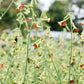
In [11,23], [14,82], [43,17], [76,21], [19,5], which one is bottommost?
[11,23]

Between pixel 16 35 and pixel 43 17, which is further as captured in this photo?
pixel 43 17

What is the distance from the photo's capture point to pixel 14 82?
100 cm

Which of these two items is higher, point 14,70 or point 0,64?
point 0,64

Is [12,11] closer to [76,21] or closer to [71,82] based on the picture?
[76,21]

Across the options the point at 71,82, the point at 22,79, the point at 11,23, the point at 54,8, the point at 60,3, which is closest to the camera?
the point at 22,79

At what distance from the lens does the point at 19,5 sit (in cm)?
104

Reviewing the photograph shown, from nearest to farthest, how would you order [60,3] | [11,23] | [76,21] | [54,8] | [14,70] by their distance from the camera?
[14,70] < [76,21] < [11,23] < [54,8] < [60,3]

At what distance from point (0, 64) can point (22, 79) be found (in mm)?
301

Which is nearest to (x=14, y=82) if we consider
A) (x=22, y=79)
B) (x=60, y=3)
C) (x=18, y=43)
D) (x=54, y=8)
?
(x=22, y=79)

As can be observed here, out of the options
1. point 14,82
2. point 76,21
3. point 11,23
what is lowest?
point 11,23

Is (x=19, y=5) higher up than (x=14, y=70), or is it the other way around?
(x=19, y=5)

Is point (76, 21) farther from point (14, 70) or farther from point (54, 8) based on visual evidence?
point (54, 8)

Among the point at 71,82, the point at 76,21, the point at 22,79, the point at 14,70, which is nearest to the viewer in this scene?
the point at 22,79

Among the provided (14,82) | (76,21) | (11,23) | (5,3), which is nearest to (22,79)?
(14,82)
